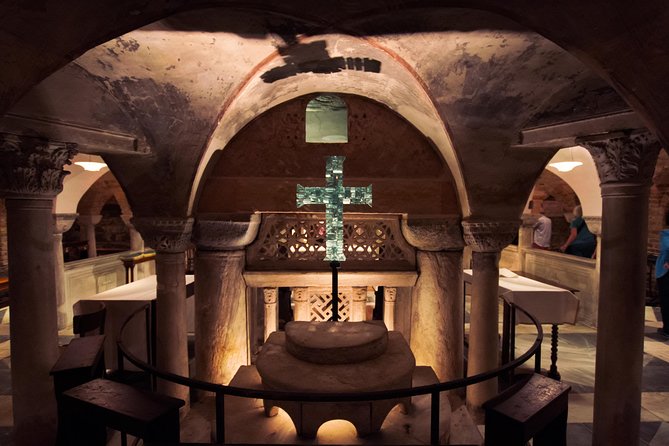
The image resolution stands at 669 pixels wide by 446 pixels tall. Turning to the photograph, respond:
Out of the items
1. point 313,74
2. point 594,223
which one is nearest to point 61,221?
point 313,74

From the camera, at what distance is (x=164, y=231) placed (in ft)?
14.8

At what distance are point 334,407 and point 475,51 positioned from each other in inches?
118

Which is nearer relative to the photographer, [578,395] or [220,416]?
[220,416]

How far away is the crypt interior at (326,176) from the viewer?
2.03 m

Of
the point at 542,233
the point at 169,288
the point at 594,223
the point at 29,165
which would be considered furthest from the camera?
the point at 542,233

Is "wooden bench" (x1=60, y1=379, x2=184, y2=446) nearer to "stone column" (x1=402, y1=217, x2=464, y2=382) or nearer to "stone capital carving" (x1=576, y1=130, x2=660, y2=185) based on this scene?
"stone capital carving" (x1=576, y1=130, x2=660, y2=185)

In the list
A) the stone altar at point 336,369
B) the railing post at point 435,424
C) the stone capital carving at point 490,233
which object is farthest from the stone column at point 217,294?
the railing post at point 435,424

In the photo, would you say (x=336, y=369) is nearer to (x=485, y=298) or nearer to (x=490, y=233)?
(x=485, y=298)

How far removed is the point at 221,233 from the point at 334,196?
1.58 meters

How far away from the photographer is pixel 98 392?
6.09 ft

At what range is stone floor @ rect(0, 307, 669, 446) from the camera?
132 inches

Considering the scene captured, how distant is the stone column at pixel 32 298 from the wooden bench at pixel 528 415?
362 centimetres

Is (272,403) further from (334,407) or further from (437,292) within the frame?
(437,292)

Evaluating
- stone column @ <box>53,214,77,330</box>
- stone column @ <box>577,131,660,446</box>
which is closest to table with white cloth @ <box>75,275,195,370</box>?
stone column @ <box>53,214,77,330</box>
